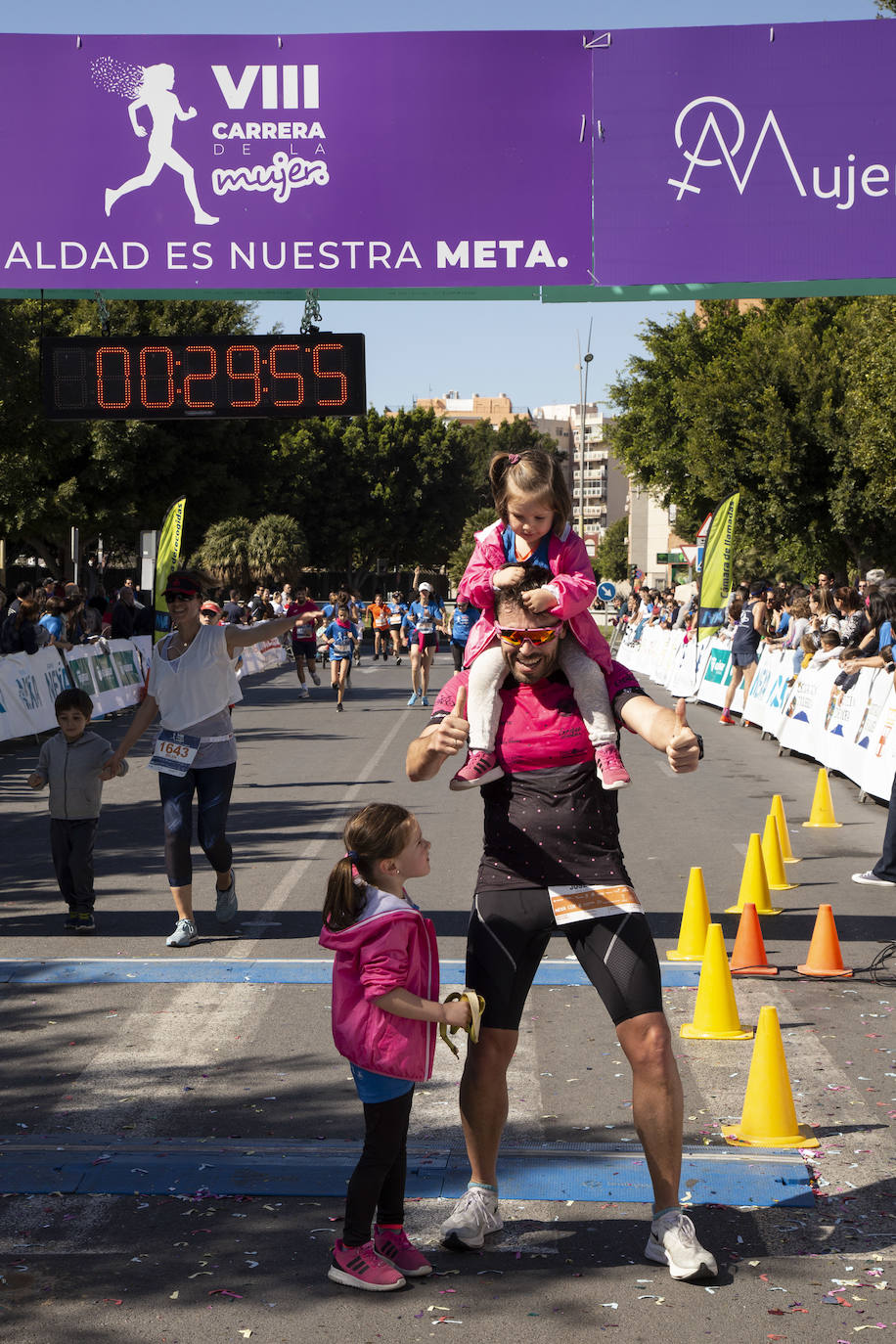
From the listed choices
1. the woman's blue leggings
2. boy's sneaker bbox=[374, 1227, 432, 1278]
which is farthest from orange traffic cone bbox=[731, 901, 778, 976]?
Result: boy's sneaker bbox=[374, 1227, 432, 1278]

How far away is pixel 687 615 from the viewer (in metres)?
33.1

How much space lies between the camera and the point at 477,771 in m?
4.18

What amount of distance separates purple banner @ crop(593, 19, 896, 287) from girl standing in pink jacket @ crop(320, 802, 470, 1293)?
6.28 meters

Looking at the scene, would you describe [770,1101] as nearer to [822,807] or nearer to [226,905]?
[226,905]

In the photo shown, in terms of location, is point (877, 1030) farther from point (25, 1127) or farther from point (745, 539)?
point (745, 539)

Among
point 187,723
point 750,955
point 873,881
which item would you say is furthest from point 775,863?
point 187,723

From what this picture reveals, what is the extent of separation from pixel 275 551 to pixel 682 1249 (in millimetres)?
60738

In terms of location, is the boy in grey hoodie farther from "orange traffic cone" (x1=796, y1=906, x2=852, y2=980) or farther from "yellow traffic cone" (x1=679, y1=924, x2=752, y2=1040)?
"orange traffic cone" (x1=796, y1=906, x2=852, y2=980)

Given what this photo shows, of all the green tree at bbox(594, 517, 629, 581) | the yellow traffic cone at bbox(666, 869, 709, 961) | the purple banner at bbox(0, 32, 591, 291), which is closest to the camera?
the yellow traffic cone at bbox(666, 869, 709, 961)

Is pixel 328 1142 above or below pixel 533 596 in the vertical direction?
below

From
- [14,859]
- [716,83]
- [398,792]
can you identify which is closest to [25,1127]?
[14,859]

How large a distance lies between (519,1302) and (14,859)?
7.87 meters

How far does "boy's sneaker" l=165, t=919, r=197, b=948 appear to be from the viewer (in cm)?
830

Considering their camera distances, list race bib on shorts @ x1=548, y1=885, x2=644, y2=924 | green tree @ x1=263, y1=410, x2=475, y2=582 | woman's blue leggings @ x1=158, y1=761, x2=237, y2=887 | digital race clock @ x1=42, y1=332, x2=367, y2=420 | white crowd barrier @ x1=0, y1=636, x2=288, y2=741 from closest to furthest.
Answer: race bib on shorts @ x1=548, y1=885, x2=644, y2=924, woman's blue leggings @ x1=158, y1=761, x2=237, y2=887, digital race clock @ x1=42, y1=332, x2=367, y2=420, white crowd barrier @ x1=0, y1=636, x2=288, y2=741, green tree @ x1=263, y1=410, x2=475, y2=582
